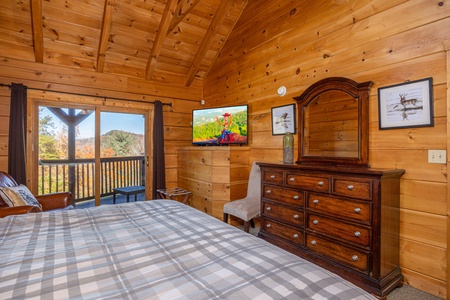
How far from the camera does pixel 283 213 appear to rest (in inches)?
101

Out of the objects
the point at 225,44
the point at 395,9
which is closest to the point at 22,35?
the point at 225,44

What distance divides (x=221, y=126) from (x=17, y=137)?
2900 millimetres

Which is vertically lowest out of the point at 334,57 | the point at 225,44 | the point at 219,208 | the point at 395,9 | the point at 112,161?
the point at 219,208

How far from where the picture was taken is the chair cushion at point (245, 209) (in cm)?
291

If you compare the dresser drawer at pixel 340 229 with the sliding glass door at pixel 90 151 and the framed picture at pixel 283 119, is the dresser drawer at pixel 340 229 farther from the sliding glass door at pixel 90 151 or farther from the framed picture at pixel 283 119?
the sliding glass door at pixel 90 151

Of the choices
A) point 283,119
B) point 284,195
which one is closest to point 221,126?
point 283,119

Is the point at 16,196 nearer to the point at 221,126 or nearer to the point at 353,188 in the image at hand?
the point at 221,126

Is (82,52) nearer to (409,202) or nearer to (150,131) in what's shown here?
(150,131)

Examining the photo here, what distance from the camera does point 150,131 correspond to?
449cm

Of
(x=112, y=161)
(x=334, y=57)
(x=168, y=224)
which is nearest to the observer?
(x=168, y=224)

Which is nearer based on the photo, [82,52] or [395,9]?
[395,9]

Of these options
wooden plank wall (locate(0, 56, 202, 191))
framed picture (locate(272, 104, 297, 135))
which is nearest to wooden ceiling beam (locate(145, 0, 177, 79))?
wooden plank wall (locate(0, 56, 202, 191))

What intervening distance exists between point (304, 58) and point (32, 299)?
126 inches

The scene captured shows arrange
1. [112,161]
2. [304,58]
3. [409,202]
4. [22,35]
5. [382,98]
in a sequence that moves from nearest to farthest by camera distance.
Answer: [409,202]
[382,98]
[304,58]
[22,35]
[112,161]
